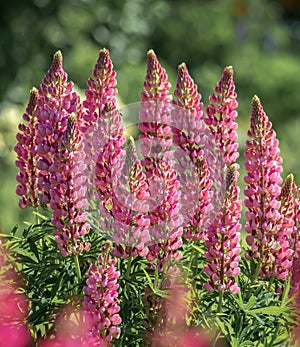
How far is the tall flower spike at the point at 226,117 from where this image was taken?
216 centimetres

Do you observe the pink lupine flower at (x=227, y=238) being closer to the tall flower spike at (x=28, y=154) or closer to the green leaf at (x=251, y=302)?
the green leaf at (x=251, y=302)

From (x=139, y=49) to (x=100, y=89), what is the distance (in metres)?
9.87

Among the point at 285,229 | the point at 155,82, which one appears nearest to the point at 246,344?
the point at 285,229

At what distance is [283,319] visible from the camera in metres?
2.07

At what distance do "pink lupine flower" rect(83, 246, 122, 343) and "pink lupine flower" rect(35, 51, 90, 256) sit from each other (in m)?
0.17

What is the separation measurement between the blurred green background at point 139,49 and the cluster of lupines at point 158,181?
3768mm

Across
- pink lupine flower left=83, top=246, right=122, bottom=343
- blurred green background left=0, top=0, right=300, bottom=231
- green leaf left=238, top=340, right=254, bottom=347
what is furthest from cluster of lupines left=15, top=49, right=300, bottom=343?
blurred green background left=0, top=0, right=300, bottom=231

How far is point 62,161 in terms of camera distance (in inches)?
78.2

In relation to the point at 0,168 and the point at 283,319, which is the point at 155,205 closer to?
the point at 283,319

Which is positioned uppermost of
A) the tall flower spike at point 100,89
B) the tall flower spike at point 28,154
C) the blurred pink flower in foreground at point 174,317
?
the tall flower spike at point 100,89

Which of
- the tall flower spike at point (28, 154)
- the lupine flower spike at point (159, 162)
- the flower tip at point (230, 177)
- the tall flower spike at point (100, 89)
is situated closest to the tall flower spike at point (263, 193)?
the flower tip at point (230, 177)

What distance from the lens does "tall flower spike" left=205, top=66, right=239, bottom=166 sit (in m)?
2.16

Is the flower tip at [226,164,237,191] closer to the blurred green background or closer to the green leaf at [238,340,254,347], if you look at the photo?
the green leaf at [238,340,254,347]

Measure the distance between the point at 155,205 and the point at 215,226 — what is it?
0.16 metres
